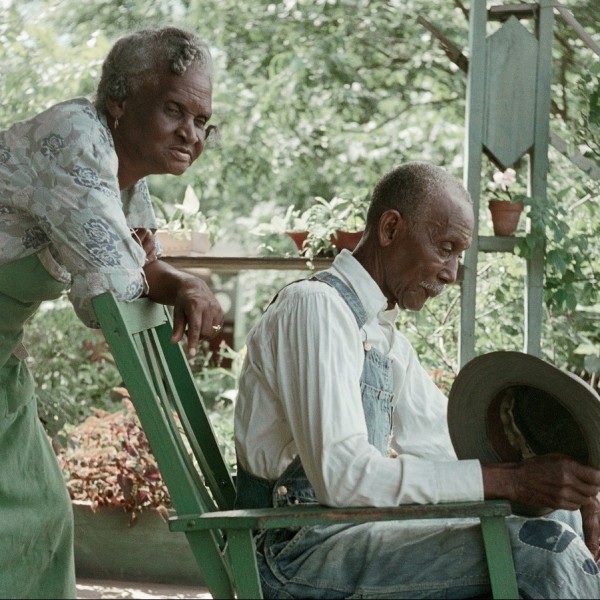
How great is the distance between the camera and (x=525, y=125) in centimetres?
412

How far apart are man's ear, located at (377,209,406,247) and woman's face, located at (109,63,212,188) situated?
0.42 meters

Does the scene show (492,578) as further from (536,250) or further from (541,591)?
(536,250)

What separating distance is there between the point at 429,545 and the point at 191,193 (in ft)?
10.9

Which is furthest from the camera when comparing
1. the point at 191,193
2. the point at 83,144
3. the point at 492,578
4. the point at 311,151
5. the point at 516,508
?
the point at 311,151

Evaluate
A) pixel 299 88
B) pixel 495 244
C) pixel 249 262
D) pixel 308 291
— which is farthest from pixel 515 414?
pixel 299 88

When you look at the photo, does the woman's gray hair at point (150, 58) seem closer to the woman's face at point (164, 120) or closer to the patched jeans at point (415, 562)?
the woman's face at point (164, 120)

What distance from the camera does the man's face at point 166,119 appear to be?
7.22 ft

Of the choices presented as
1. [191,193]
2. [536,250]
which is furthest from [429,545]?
[191,193]

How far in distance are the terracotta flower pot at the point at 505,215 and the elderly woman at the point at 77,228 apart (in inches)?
79.7

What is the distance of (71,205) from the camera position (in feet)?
6.58

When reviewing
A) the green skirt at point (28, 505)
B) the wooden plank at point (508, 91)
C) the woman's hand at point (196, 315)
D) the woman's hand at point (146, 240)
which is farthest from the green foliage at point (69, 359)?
the woman's hand at point (196, 315)

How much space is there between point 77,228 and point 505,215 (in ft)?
8.29

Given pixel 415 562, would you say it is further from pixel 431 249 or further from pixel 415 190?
pixel 415 190

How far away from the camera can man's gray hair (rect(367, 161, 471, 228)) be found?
2.17 metres
